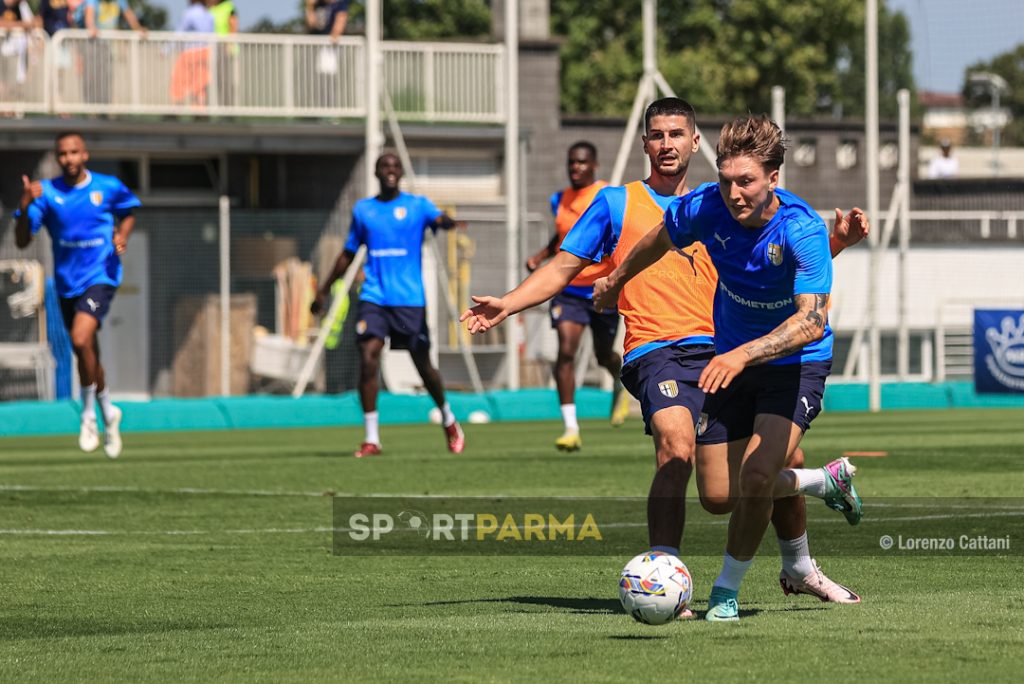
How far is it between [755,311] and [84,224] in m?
9.58

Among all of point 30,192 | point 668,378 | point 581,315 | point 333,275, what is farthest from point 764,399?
point 333,275

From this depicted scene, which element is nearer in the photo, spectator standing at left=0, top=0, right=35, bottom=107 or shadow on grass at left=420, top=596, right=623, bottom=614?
shadow on grass at left=420, top=596, right=623, bottom=614

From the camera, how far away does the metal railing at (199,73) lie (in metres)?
29.5

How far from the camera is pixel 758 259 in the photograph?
7.36 metres

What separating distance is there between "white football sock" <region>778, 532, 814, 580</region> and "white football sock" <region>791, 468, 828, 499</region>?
220 mm

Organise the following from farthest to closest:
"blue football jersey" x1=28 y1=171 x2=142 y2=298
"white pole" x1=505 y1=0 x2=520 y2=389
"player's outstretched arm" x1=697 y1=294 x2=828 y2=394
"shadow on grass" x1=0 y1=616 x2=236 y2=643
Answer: "white pole" x1=505 y1=0 x2=520 y2=389 < "blue football jersey" x1=28 y1=171 x2=142 y2=298 < "shadow on grass" x1=0 y1=616 x2=236 y2=643 < "player's outstretched arm" x1=697 y1=294 x2=828 y2=394

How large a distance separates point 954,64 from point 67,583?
2270cm

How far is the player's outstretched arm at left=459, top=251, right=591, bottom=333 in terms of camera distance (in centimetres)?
760

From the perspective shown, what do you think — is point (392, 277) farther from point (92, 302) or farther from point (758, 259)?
point (758, 259)

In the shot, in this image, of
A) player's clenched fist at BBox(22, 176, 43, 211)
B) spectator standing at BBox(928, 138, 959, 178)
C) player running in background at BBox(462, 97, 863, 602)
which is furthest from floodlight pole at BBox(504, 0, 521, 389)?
spectator standing at BBox(928, 138, 959, 178)

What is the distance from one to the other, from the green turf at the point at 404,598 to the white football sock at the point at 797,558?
0.44ft

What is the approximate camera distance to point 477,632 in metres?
6.98

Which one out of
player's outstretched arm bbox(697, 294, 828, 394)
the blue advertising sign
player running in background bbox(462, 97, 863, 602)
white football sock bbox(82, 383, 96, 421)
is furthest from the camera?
the blue advertising sign

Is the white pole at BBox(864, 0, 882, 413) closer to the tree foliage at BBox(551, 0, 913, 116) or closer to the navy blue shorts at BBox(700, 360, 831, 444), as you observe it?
the navy blue shorts at BBox(700, 360, 831, 444)
